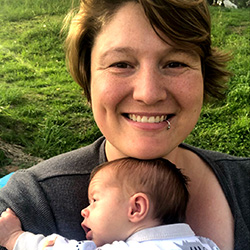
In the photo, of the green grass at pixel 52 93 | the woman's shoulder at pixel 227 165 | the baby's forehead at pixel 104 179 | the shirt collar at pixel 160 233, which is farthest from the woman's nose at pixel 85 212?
the green grass at pixel 52 93

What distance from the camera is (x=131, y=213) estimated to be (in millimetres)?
1770

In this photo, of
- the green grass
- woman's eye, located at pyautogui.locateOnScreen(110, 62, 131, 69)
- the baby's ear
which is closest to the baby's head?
the baby's ear

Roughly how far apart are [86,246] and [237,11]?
8.42 meters

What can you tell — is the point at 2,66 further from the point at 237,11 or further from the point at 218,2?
the point at 237,11

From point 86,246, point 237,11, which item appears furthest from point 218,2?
point 86,246

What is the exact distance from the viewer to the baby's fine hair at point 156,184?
1.78 meters

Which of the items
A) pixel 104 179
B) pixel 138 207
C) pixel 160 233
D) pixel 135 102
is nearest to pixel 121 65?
pixel 135 102

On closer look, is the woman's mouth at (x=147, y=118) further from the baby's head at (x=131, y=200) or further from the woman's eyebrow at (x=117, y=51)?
the woman's eyebrow at (x=117, y=51)

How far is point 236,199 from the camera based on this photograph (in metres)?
2.07

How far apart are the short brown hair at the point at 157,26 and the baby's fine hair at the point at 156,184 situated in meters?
0.56

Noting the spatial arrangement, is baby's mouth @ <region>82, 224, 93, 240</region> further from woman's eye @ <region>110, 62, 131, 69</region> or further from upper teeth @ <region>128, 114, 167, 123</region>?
woman's eye @ <region>110, 62, 131, 69</region>

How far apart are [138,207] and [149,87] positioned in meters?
0.53

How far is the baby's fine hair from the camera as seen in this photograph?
1783mm

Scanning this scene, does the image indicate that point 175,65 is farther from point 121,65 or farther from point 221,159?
point 221,159
